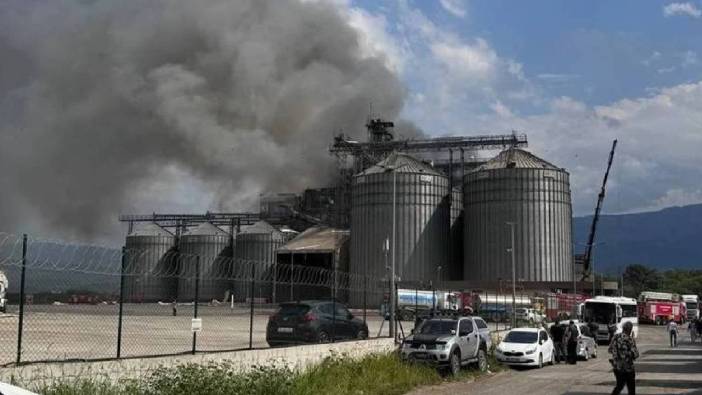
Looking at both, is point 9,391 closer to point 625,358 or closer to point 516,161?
point 625,358

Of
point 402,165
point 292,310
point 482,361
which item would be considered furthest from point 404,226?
point 292,310

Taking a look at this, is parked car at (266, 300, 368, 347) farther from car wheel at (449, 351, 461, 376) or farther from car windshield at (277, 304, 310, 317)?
car wheel at (449, 351, 461, 376)

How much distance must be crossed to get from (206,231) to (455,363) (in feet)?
356

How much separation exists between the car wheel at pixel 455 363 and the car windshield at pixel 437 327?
2.50 ft

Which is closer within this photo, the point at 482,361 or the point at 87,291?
the point at 87,291

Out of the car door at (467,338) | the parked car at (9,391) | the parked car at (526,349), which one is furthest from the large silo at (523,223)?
the parked car at (9,391)

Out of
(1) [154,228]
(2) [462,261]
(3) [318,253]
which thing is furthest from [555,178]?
(1) [154,228]

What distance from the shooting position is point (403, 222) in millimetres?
104562

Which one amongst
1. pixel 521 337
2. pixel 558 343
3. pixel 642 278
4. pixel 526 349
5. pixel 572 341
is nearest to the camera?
pixel 526 349

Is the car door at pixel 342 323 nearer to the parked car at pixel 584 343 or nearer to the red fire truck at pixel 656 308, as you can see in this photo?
the parked car at pixel 584 343

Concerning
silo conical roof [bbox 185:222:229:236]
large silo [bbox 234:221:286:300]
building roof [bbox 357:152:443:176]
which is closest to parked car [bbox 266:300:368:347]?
building roof [bbox 357:152:443:176]

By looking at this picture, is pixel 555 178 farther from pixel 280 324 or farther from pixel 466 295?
pixel 280 324

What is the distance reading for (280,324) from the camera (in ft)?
71.3

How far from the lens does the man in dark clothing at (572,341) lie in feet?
93.6
